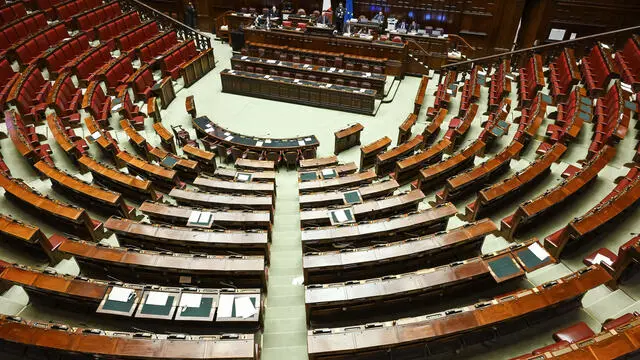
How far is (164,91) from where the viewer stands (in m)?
11.7

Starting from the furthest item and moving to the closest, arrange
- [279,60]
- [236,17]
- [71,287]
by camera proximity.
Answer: [236,17], [279,60], [71,287]

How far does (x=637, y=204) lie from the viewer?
5.56 metres

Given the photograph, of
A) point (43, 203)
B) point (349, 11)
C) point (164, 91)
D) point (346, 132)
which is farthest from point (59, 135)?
point (349, 11)

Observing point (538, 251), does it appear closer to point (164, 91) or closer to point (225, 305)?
point (225, 305)

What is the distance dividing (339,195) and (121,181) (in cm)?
426

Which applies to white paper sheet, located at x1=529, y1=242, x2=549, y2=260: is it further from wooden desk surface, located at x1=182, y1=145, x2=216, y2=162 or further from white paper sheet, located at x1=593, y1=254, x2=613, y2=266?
wooden desk surface, located at x1=182, y1=145, x2=216, y2=162

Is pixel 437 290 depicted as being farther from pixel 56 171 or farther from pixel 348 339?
pixel 56 171

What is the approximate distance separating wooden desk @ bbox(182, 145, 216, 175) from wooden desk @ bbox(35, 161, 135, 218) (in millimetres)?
2113

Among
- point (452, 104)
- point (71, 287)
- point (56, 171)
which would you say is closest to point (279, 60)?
point (452, 104)

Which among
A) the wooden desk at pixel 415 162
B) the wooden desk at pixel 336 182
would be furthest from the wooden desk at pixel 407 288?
the wooden desk at pixel 415 162

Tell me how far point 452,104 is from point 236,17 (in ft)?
34.3

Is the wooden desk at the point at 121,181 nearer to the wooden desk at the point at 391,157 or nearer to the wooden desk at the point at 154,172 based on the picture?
the wooden desk at the point at 154,172

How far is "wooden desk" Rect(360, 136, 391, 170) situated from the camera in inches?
350

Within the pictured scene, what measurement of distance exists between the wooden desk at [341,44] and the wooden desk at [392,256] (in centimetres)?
952
